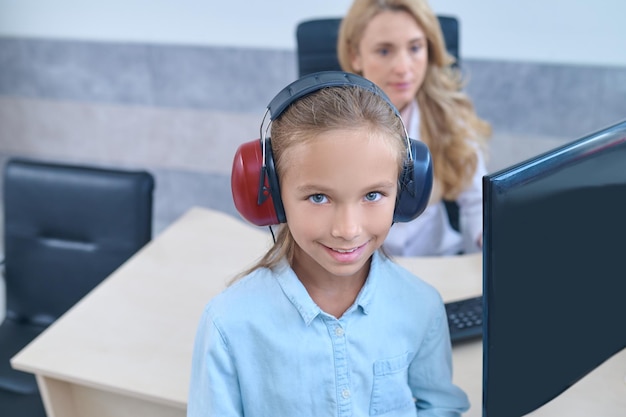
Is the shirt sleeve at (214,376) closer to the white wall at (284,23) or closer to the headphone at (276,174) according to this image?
the headphone at (276,174)

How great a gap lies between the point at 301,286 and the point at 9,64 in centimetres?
262

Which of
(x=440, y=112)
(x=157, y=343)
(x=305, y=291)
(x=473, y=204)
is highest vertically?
(x=440, y=112)

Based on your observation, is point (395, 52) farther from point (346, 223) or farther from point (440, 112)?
point (346, 223)

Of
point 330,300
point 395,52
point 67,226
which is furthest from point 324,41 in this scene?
point 330,300

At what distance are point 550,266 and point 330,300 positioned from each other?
32cm

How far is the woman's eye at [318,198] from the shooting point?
858 mm

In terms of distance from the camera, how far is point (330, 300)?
39.5 inches

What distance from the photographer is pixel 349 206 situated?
0.85 m

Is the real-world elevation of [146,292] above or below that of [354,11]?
below

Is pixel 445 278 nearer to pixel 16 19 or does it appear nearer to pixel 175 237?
pixel 175 237

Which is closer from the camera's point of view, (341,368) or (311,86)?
(311,86)

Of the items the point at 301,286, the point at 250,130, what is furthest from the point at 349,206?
the point at 250,130

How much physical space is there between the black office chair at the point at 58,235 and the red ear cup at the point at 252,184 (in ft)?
2.68

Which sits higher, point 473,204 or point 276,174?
point 276,174
